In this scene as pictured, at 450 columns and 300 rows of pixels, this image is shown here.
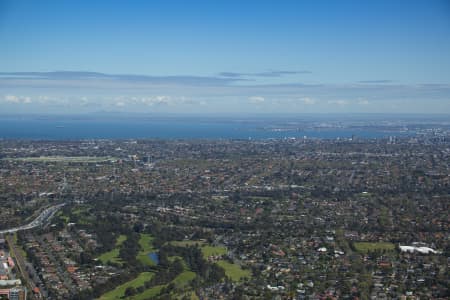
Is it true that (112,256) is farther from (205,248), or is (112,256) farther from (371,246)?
(371,246)

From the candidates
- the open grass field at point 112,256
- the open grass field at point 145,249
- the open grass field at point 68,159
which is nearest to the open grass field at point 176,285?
the open grass field at point 145,249

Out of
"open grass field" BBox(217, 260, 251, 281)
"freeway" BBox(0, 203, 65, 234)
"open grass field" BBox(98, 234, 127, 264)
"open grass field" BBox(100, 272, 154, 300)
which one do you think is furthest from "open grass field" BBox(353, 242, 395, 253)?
"freeway" BBox(0, 203, 65, 234)

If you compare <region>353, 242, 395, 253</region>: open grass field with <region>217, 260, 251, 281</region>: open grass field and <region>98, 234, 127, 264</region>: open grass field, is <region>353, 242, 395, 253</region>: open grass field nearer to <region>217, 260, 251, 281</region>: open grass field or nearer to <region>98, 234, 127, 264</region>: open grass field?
<region>217, 260, 251, 281</region>: open grass field

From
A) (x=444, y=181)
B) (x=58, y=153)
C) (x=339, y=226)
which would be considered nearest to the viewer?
(x=339, y=226)

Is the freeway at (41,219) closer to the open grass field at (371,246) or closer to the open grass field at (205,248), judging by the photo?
the open grass field at (205,248)

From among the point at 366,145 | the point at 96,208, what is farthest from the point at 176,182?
the point at 366,145

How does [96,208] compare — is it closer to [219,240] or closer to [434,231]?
[219,240]
